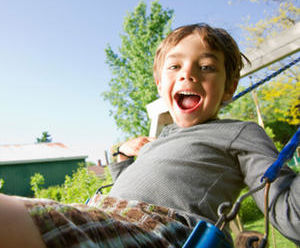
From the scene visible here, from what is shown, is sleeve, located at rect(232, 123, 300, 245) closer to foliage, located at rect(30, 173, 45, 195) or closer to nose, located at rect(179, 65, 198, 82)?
nose, located at rect(179, 65, 198, 82)

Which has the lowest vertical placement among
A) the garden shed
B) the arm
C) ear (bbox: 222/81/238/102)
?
the garden shed

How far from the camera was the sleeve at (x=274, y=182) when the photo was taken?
0.96 m

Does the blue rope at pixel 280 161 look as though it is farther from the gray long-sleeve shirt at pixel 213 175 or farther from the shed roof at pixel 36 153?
the shed roof at pixel 36 153

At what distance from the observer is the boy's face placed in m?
1.37

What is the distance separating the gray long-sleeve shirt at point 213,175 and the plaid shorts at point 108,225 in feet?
0.40

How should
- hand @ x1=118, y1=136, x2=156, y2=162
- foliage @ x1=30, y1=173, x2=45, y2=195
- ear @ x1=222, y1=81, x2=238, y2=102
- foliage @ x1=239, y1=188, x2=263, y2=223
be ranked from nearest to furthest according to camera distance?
ear @ x1=222, y1=81, x2=238, y2=102
hand @ x1=118, y1=136, x2=156, y2=162
foliage @ x1=239, y1=188, x2=263, y2=223
foliage @ x1=30, y1=173, x2=45, y2=195

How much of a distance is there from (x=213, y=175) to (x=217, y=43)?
707 mm

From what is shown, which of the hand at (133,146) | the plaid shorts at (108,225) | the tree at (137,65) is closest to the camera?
the plaid shorts at (108,225)

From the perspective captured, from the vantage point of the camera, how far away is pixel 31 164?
20562mm

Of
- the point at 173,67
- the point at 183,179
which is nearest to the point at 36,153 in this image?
the point at 173,67

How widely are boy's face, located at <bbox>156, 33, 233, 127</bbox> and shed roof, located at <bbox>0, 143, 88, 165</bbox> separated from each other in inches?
824

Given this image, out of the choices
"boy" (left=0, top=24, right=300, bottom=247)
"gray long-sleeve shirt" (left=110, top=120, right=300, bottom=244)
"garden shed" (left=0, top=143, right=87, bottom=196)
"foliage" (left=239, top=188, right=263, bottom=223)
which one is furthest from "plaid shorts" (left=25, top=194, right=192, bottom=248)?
"garden shed" (left=0, top=143, right=87, bottom=196)

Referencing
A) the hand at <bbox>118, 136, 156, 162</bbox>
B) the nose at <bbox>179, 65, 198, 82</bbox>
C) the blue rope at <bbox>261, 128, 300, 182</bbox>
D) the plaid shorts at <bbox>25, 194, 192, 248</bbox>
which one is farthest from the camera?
the hand at <bbox>118, 136, 156, 162</bbox>

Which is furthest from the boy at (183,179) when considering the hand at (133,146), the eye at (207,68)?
the hand at (133,146)
